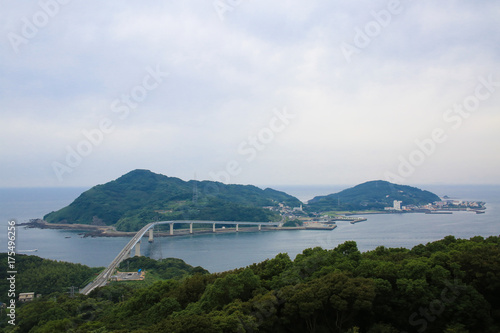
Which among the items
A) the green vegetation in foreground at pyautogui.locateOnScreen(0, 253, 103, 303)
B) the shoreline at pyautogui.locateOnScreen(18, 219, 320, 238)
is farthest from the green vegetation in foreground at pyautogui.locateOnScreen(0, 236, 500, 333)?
the shoreline at pyautogui.locateOnScreen(18, 219, 320, 238)

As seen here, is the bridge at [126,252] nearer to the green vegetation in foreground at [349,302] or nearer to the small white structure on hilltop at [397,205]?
the green vegetation in foreground at [349,302]

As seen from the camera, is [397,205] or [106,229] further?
[397,205]

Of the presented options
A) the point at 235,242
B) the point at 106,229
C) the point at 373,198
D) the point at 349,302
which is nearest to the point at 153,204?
the point at 106,229

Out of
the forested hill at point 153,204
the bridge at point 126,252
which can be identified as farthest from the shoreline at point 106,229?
the forested hill at point 153,204

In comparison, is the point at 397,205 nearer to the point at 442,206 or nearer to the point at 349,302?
the point at 442,206

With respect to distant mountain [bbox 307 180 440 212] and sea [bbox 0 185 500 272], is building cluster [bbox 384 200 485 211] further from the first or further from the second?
sea [bbox 0 185 500 272]

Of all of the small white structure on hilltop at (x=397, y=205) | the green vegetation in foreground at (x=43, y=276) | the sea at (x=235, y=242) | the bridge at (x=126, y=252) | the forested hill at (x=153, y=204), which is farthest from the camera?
the small white structure on hilltop at (x=397, y=205)
